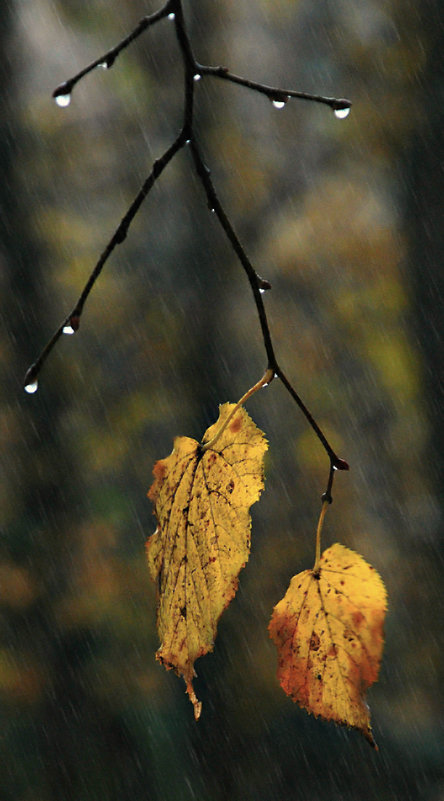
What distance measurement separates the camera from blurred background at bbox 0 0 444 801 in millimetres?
4148

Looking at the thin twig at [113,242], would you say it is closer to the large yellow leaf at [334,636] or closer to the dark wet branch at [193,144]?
the dark wet branch at [193,144]

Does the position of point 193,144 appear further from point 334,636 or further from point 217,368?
point 217,368

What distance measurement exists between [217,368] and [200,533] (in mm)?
3944

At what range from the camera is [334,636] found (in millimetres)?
531

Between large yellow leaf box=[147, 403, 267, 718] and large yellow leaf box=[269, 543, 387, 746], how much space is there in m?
0.06

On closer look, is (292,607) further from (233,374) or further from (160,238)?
(160,238)

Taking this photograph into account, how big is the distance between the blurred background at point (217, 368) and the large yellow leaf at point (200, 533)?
12.2ft

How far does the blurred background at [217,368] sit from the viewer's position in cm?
415

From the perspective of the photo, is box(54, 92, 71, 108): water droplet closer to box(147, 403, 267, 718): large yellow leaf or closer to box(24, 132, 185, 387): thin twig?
box(24, 132, 185, 387): thin twig

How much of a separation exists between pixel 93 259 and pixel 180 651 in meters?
4.22

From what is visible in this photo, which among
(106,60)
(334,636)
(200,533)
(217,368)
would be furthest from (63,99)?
(217,368)

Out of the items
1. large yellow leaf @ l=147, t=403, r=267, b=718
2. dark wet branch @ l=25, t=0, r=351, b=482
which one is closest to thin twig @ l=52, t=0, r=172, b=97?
dark wet branch @ l=25, t=0, r=351, b=482

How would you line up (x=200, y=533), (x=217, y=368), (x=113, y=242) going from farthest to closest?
(x=217, y=368) → (x=200, y=533) → (x=113, y=242)

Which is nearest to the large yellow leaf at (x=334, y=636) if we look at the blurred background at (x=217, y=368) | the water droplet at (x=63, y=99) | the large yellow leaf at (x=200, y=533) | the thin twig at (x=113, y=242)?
the large yellow leaf at (x=200, y=533)
